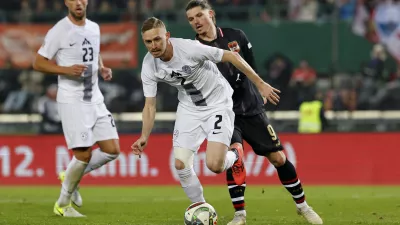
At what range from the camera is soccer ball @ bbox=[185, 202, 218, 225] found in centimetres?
853

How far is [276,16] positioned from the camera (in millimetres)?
20188

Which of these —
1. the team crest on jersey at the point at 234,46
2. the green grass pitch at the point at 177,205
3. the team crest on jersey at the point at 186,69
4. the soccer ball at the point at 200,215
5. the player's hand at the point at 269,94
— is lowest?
the green grass pitch at the point at 177,205

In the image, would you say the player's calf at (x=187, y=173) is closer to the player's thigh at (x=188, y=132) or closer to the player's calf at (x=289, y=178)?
the player's thigh at (x=188, y=132)

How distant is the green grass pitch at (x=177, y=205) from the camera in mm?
10023

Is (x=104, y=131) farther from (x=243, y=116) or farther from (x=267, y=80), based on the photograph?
(x=267, y=80)

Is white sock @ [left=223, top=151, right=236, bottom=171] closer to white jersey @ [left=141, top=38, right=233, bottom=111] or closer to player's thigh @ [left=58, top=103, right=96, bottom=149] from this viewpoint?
white jersey @ [left=141, top=38, right=233, bottom=111]

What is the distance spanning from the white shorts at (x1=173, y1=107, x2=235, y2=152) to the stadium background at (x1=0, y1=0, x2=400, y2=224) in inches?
271

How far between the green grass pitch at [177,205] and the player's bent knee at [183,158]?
0.94 meters

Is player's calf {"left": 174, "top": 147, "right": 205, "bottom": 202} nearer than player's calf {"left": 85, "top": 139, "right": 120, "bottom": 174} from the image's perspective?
Yes

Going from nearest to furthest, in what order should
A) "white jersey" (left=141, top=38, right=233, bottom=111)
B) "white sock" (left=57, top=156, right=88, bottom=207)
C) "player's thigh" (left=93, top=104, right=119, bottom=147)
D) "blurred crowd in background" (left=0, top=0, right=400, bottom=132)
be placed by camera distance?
"white jersey" (left=141, top=38, right=233, bottom=111)
"white sock" (left=57, top=156, right=88, bottom=207)
"player's thigh" (left=93, top=104, right=119, bottom=147)
"blurred crowd in background" (left=0, top=0, right=400, bottom=132)

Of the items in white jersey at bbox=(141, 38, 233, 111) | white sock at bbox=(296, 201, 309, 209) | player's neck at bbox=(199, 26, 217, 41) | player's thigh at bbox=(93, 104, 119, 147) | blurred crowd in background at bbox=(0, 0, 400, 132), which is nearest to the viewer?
white jersey at bbox=(141, 38, 233, 111)

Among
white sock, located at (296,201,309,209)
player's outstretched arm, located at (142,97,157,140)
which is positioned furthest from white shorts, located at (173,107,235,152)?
white sock, located at (296,201,309,209)

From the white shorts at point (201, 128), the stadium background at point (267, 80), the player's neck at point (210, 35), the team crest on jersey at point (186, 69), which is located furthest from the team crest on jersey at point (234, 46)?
the stadium background at point (267, 80)

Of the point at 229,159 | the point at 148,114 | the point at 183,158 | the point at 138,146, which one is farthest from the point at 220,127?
the point at 138,146
